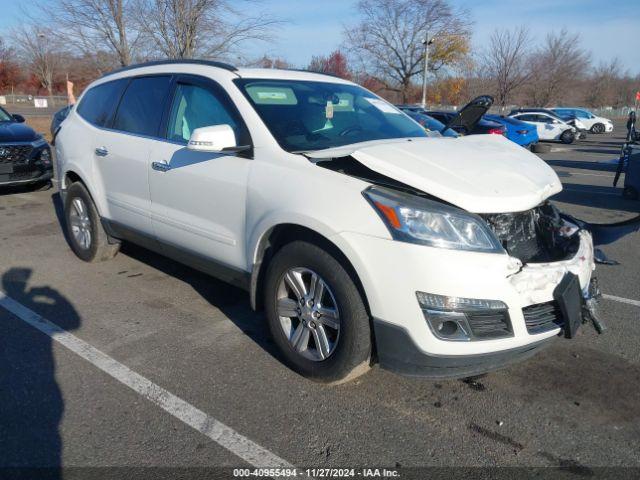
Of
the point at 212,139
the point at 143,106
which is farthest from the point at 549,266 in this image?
the point at 143,106

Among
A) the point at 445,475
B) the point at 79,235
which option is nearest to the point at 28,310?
the point at 79,235

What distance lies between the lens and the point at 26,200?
8438 mm

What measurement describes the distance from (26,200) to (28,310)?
5.10m

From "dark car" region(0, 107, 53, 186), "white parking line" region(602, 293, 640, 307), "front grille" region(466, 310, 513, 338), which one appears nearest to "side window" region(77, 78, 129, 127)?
"front grille" region(466, 310, 513, 338)

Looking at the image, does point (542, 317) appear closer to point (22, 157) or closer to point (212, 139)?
point (212, 139)

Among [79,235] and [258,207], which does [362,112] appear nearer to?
[258,207]

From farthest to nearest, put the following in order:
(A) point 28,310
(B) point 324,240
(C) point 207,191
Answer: (A) point 28,310 → (C) point 207,191 → (B) point 324,240

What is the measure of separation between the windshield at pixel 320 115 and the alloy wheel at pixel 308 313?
0.81m

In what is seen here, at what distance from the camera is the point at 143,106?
4.32 meters

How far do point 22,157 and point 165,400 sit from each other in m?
7.04

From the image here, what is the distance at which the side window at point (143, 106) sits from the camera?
162 inches

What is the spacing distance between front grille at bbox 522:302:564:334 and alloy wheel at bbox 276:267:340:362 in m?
0.97

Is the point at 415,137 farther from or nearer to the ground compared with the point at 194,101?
nearer to the ground

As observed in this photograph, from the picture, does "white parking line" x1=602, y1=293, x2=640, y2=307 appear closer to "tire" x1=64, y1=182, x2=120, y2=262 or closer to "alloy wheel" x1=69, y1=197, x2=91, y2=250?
"tire" x1=64, y1=182, x2=120, y2=262
